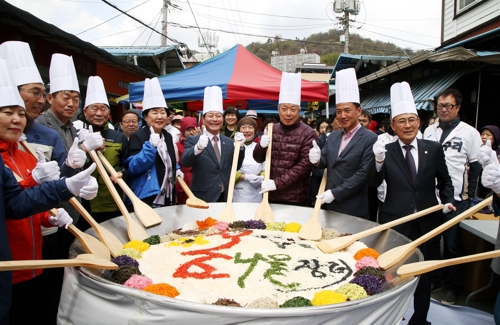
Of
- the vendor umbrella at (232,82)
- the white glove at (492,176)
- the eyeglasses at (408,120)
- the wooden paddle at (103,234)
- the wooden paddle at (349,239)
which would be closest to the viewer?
the white glove at (492,176)

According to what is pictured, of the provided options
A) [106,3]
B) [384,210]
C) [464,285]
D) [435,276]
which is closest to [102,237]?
[384,210]

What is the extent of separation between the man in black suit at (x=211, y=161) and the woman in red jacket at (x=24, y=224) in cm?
161

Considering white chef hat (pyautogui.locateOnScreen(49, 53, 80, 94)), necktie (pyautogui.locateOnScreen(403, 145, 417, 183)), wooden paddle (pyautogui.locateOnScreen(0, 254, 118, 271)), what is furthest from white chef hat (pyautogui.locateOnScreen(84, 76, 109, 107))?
necktie (pyautogui.locateOnScreen(403, 145, 417, 183))

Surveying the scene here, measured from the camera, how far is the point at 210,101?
391 cm

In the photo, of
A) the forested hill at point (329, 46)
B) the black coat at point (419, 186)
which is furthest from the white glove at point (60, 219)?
the forested hill at point (329, 46)

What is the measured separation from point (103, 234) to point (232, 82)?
4184mm

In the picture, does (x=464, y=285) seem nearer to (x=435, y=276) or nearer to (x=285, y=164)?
(x=435, y=276)

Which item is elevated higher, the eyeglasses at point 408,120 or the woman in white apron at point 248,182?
the eyeglasses at point 408,120

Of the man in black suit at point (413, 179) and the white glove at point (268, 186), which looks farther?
the white glove at point (268, 186)

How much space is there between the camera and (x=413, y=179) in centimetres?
299

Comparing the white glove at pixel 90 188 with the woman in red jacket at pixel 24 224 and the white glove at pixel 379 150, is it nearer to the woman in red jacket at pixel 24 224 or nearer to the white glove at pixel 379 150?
the woman in red jacket at pixel 24 224

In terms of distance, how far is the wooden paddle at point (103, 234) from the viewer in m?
2.45

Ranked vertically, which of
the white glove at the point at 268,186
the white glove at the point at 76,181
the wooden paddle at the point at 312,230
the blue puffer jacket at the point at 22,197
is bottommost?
the wooden paddle at the point at 312,230

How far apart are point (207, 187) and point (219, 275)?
165cm
